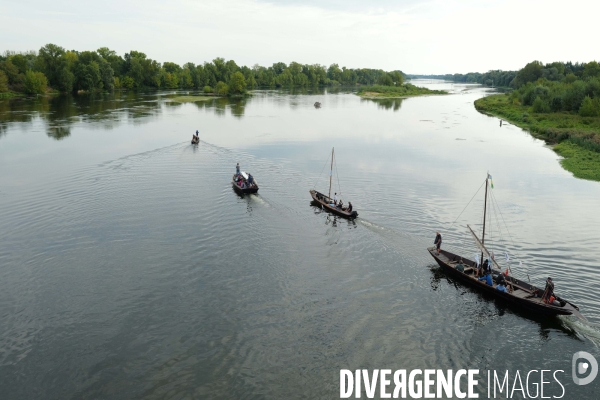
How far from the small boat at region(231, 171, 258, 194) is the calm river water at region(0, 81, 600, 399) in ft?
3.20

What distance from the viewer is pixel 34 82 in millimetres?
157625

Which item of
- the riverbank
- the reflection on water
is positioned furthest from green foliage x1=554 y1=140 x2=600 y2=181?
the reflection on water

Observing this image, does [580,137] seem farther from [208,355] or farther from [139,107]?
[139,107]

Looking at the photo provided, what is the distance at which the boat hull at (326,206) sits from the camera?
4228 centimetres

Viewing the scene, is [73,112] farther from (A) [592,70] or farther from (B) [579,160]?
(A) [592,70]

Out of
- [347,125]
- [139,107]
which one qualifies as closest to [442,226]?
[347,125]

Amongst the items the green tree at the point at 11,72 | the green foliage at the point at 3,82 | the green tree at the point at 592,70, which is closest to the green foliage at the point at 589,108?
the green tree at the point at 592,70

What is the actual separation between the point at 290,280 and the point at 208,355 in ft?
30.5

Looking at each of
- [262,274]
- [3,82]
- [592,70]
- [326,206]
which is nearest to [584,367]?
[262,274]

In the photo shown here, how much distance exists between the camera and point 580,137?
75438 millimetres

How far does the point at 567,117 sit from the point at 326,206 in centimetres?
8475

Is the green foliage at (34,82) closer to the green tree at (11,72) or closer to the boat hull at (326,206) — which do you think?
the green tree at (11,72)

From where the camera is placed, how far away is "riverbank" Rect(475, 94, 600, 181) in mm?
61406

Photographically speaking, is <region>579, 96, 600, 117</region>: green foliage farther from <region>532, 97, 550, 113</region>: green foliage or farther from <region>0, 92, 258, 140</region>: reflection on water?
<region>0, 92, 258, 140</region>: reflection on water
